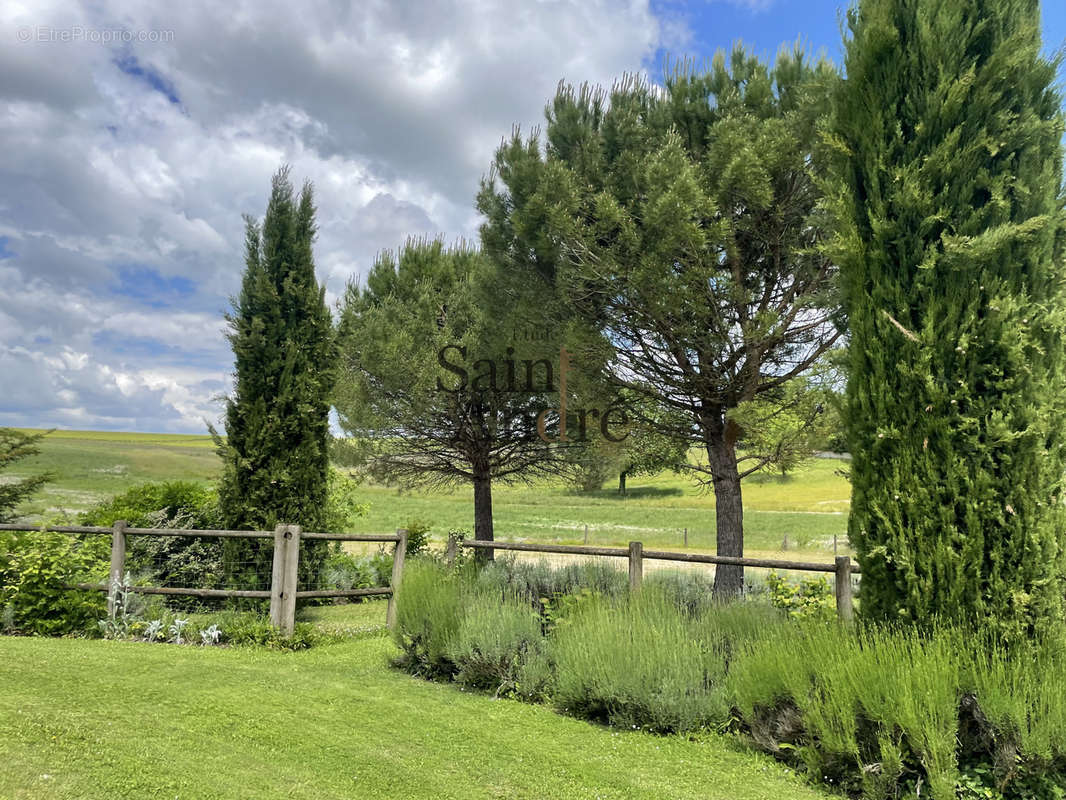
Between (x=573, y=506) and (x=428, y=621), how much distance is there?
47675 millimetres

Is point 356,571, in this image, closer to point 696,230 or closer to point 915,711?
point 696,230

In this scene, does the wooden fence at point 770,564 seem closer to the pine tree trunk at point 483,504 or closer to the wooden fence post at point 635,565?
the wooden fence post at point 635,565

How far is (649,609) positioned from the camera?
17.9 ft

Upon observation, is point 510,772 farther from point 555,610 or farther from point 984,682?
point 984,682

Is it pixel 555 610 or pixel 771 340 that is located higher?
pixel 771 340

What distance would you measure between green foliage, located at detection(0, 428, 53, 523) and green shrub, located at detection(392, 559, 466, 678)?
7360 millimetres

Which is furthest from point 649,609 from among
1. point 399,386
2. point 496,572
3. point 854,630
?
point 399,386

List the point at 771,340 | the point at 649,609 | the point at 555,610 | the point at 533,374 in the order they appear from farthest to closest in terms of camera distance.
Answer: the point at 533,374 → the point at 771,340 → the point at 555,610 → the point at 649,609

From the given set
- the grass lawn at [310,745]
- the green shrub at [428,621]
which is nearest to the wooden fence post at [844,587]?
the grass lawn at [310,745]

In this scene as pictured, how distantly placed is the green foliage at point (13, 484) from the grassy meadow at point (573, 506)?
322 millimetres

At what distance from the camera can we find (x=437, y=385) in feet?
41.7

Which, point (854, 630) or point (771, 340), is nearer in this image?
point (854, 630)

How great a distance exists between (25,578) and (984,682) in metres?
9.12

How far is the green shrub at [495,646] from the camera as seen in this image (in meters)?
5.54
